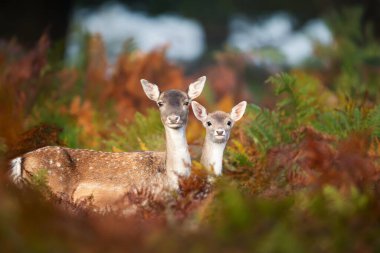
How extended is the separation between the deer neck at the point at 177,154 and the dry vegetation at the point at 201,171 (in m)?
0.14

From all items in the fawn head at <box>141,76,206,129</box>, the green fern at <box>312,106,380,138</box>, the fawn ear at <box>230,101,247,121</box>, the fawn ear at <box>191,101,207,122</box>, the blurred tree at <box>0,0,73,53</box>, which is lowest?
the fawn head at <box>141,76,206,129</box>

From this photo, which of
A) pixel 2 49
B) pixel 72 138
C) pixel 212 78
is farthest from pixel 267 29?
pixel 72 138

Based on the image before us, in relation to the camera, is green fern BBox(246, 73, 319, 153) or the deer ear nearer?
the deer ear

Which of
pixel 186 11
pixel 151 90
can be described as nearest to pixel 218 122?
pixel 151 90

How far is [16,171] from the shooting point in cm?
626

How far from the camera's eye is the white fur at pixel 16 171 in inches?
245

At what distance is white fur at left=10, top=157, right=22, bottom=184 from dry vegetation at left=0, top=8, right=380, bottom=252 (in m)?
0.35

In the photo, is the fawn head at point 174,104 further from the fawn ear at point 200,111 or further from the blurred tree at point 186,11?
the blurred tree at point 186,11

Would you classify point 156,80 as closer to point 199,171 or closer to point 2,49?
point 2,49

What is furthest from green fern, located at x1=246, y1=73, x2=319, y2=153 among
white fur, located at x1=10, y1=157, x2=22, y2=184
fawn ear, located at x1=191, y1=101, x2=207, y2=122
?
white fur, located at x1=10, y1=157, x2=22, y2=184

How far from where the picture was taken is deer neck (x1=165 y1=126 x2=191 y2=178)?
6340 mm

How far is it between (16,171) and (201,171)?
1.34m

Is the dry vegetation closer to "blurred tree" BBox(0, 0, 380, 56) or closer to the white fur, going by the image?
the white fur

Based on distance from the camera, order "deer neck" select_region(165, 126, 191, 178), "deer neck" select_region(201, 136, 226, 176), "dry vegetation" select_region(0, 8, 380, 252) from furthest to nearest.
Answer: "deer neck" select_region(201, 136, 226, 176), "deer neck" select_region(165, 126, 191, 178), "dry vegetation" select_region(0, 8, 380, 252)
